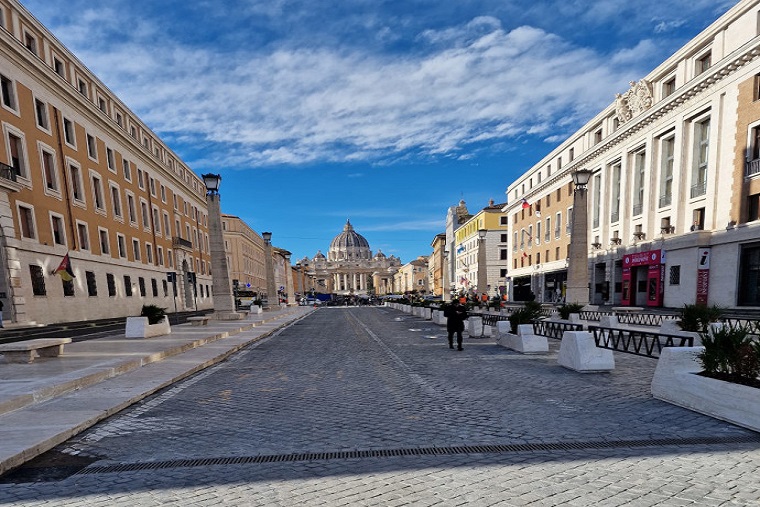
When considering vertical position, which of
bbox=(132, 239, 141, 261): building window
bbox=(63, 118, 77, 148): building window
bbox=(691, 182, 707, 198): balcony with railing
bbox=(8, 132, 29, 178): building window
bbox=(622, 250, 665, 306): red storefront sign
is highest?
bbox=(63, 118, 77, 148): building window

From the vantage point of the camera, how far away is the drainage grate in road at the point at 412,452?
388cm

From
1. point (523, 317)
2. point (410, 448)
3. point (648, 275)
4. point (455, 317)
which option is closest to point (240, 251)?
point (648, 275)

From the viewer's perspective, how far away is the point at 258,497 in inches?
128

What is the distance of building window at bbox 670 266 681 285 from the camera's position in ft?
81.0

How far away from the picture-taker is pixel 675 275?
2509cm

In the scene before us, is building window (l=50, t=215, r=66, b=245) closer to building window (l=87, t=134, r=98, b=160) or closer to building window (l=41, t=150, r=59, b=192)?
building window (l=41, t=150, r=59, b=192)

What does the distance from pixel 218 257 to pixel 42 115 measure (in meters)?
14.6

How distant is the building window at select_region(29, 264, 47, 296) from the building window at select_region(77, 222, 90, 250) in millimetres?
4392

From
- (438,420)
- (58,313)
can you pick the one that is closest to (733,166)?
(438,420)

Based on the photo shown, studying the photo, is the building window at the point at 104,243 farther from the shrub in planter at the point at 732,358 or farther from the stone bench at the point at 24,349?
the shrub in planter at the point at 732,358

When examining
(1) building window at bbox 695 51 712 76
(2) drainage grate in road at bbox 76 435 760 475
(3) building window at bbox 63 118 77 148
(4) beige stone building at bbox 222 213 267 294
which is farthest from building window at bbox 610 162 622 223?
(4) beige stone building at bbox 222 213 267 294

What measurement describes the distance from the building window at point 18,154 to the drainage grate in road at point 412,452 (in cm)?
2449

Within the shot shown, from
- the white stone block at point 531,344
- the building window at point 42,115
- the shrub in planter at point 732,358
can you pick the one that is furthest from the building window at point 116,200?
the shrub in planter at point 732,358

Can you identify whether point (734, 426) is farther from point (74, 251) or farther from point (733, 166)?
point (74, 251)
